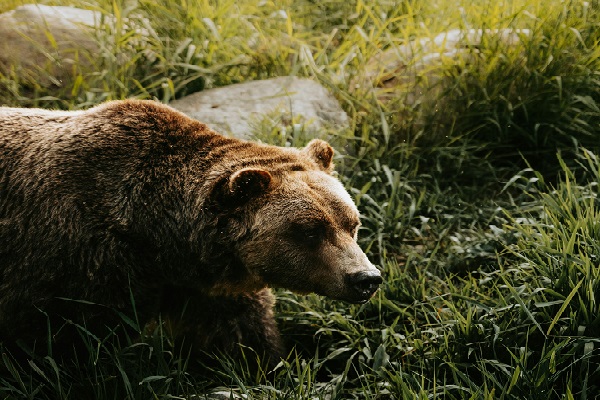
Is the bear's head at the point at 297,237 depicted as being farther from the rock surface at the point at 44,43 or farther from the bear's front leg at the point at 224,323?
the rock surface at the point at 44,43

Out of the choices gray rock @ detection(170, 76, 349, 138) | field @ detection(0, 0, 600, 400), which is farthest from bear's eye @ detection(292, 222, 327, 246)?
gray rock @ detection(170, 76, 349, 138)

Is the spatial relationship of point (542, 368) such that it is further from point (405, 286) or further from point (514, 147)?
point (514, 147)

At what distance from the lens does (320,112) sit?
5.19m

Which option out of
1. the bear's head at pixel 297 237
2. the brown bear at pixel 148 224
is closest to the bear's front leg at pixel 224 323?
the brown bear at pixel 148 224

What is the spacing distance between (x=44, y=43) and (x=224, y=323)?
308cm

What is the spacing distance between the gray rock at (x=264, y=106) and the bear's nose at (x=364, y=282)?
6.64 ft

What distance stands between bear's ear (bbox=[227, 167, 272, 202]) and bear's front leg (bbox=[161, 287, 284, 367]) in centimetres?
64

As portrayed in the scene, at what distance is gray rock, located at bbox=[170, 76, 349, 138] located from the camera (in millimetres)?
4969

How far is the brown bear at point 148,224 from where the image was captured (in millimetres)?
3160

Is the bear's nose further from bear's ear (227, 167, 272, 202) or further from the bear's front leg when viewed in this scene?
the bear's front leg

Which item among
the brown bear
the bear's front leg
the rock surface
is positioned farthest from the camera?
the rock surface

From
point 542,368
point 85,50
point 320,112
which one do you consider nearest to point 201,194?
point 542,368

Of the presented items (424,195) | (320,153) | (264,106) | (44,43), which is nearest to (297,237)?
(320,153)

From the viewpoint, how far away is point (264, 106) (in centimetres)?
515
